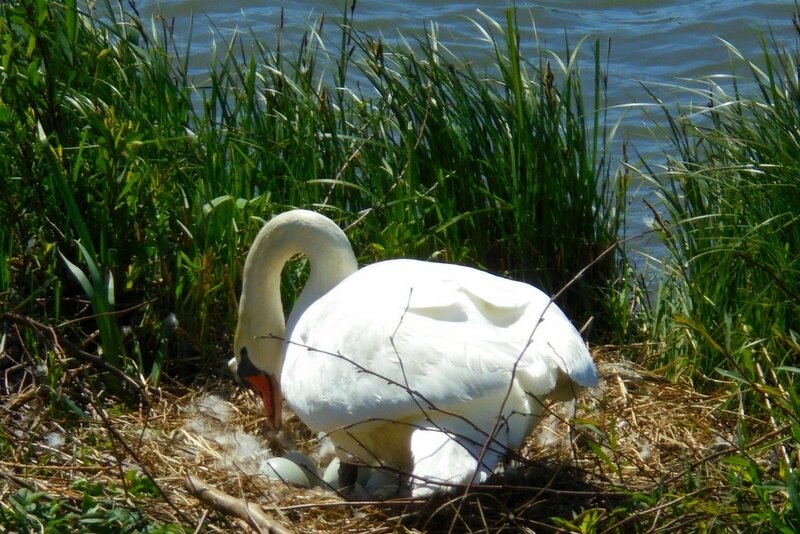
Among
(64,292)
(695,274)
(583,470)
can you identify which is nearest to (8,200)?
(64,292)

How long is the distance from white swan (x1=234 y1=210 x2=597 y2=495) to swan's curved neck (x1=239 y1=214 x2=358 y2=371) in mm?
138

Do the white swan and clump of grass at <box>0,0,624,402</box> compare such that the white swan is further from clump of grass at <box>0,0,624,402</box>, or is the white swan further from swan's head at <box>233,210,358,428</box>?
clump of grass at <box>0,0,624,402</box>

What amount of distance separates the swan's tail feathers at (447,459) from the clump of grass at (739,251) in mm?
1045

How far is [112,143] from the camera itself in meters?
4.64

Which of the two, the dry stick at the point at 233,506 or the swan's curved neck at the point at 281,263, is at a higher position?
the swan's curved neck at the point at 281,263

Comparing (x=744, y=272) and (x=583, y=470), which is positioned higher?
(x=744, y=272)

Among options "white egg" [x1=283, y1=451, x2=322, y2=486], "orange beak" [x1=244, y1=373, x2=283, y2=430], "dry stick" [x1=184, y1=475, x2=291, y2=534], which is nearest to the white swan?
"white egg" [x1=283, y1=451, x2=322, y2=486]

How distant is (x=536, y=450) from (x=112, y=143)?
192 cm

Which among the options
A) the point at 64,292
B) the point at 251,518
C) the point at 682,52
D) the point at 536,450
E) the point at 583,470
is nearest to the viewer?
the point at 251,518

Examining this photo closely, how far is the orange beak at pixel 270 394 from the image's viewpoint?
4547 millimetres

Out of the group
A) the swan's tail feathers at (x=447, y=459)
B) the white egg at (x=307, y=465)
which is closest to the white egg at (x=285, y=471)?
the white egg at (x=307, y=465)

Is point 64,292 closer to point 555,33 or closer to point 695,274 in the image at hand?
point 695,274

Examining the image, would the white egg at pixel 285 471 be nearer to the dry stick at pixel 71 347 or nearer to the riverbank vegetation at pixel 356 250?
the riverbank vegetation at pixel 356 250

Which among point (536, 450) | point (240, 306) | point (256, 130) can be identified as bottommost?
point (536, 450)
